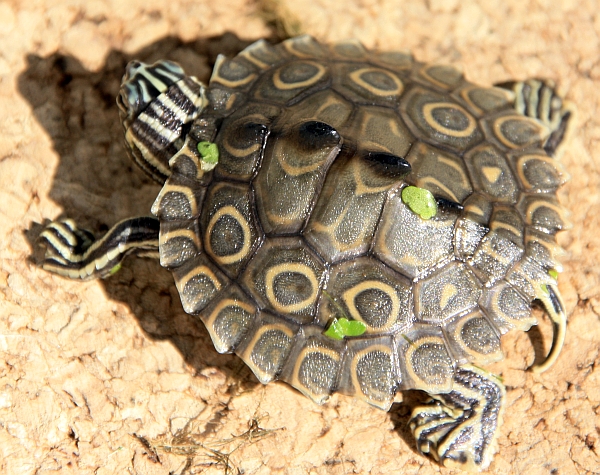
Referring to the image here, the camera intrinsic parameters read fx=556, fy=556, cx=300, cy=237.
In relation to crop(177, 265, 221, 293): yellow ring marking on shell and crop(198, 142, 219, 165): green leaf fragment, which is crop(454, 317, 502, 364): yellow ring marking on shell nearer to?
crop(177, 265, 221, 293): yellow ring marking on shell

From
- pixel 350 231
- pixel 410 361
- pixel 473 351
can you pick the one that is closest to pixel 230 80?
pixel 350 231

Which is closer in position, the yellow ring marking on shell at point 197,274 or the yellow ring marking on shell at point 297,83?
the yellow ring marking on shell at point 197,274

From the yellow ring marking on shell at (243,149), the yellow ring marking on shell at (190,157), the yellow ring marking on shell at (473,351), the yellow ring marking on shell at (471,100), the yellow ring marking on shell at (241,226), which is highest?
the yellow ring marking on shell at (471,100)

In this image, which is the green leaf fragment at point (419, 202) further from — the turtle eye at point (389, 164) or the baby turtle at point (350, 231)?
the turtle eye at point (389, 164)

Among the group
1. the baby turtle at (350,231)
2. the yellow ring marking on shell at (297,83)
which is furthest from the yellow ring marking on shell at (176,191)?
the yellow ring marking on shell at (297,83)

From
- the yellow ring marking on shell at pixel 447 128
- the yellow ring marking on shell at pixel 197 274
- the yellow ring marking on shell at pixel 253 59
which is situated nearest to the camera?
the yellow ring marking on shell at pixel 197 274

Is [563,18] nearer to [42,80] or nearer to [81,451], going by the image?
[42,80]

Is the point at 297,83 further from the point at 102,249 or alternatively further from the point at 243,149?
the point at 102,249

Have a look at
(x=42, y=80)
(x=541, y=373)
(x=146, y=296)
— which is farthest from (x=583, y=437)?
(x=42, y=80)
